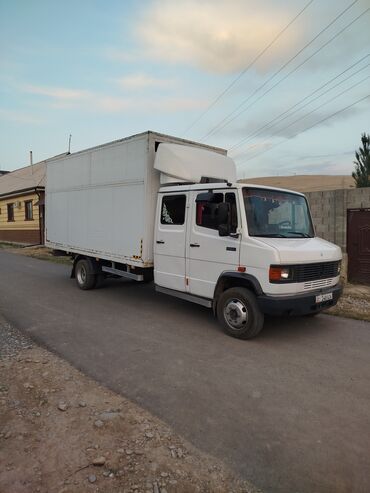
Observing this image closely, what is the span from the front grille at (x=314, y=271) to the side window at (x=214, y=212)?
1.17 metres

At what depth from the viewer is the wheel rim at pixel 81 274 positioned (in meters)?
9.50

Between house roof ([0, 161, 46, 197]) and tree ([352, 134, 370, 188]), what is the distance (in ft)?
75.0

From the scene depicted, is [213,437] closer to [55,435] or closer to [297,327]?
[55,435]

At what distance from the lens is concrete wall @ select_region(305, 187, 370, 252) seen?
33.7 ft

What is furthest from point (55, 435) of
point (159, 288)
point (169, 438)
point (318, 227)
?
point (318, 227)

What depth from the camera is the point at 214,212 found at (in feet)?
19.9

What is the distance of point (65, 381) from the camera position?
4188mm

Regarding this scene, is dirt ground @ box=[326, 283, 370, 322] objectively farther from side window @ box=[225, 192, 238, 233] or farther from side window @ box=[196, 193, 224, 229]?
side window @ box=[196, 193, 224, 229]

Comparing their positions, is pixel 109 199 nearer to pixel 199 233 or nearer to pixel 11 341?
pixel 199 233

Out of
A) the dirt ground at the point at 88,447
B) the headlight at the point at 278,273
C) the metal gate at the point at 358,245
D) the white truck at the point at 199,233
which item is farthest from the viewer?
the metal gate at the point at 358,245

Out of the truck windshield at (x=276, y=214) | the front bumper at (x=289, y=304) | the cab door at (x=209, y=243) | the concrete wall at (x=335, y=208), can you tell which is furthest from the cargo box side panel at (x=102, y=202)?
the concrete wall at (x=335, y=208)

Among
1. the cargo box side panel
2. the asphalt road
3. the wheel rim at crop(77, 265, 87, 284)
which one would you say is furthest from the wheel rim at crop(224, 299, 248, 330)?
the wheel rim at crop(77, 265, 87, 284)

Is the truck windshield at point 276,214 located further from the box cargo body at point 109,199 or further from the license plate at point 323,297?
the box cargo body at point 109,199

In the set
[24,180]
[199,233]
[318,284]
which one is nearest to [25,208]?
[24,180]
